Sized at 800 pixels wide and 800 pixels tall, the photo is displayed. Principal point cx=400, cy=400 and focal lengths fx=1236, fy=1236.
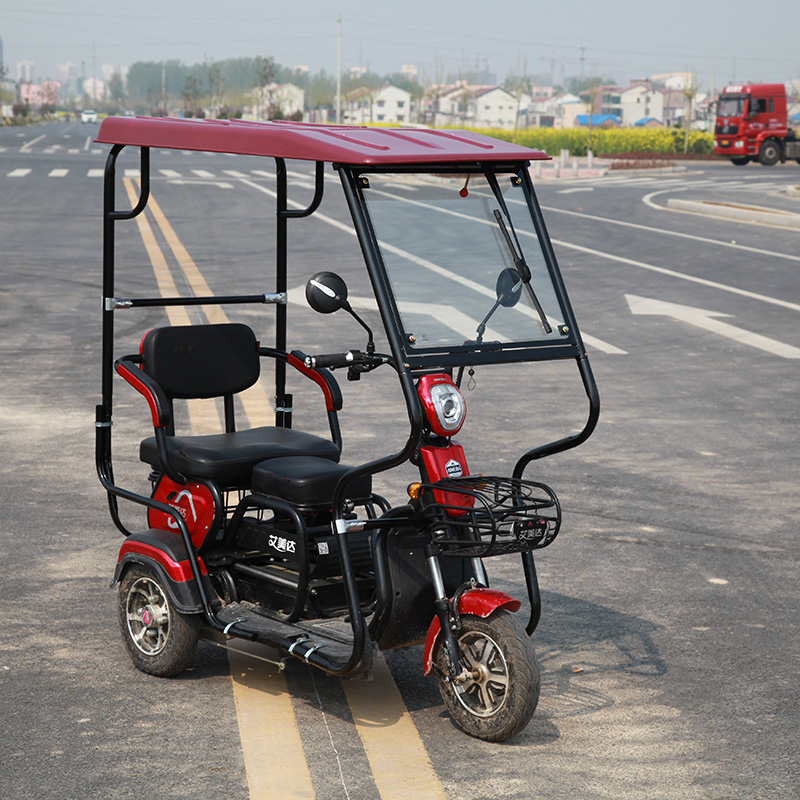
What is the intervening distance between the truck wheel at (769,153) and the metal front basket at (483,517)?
54.0 meters

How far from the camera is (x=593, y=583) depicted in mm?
5938

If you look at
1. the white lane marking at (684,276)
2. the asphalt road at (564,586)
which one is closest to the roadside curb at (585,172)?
the white lane marking at (684,276)

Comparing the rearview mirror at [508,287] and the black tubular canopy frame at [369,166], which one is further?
the rearview mirror at [508,287]

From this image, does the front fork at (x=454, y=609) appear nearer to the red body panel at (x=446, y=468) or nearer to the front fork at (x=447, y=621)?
the front fork at (x=447, y=621)

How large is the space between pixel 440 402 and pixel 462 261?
70 cm

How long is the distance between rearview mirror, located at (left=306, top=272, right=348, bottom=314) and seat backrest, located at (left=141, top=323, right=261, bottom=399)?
130cm

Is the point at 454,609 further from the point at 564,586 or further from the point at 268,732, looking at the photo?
the point at 564,586

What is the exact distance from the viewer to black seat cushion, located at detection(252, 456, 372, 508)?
15.0 ft

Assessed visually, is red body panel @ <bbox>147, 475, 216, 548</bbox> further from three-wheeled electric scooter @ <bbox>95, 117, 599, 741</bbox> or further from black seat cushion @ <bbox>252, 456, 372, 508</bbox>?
black seat cushion @ <bbox>252, 456, 372, 508</bbox>

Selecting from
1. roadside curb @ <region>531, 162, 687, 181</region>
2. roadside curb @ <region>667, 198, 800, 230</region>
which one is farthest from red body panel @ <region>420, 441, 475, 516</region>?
roadside curb @ <region>531, 162, 687, 181</region>

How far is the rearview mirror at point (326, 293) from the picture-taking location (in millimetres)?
4047

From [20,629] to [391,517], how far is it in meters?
1.87

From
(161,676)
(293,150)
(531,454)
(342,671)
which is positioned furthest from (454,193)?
(161,676)

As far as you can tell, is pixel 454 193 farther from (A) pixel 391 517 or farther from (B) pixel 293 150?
(A) pixel 391 517
